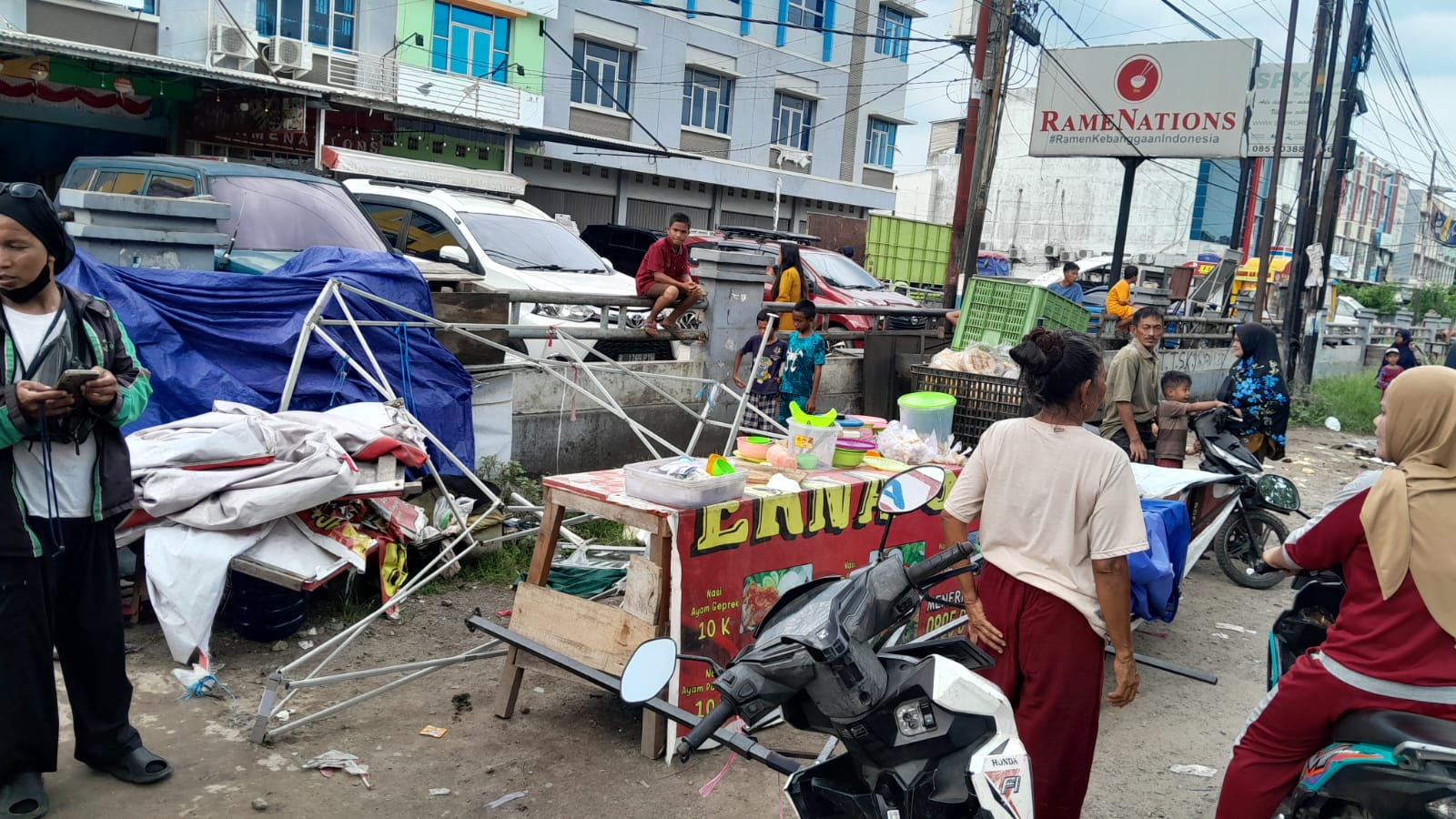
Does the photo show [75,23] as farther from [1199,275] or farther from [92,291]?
[1199,275]

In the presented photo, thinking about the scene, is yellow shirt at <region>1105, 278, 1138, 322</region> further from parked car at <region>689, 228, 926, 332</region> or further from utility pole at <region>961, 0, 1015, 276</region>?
utility pole at <region>961, 0, 1015, 276</region>

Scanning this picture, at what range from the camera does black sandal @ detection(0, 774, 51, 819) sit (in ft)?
10.7

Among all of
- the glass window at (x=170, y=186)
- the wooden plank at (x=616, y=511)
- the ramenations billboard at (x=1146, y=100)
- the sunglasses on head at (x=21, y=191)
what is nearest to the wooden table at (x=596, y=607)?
the wooden plank at (x=616, y=511)

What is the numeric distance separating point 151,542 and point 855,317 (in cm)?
979

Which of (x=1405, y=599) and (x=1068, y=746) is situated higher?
(x=1405, y=599)

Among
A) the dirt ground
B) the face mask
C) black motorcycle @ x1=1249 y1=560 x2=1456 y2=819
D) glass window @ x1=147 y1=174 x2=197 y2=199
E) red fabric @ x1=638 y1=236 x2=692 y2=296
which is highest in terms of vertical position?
glass window @ x1=147 y1=174 x2=197 y2=199

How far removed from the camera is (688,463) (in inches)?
164

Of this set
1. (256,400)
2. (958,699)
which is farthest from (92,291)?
(958,699)

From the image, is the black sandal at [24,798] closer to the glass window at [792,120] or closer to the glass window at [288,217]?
the glass window at [288,217]

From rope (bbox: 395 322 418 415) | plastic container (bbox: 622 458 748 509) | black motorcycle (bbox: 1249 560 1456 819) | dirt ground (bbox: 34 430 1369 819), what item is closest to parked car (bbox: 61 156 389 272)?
rope (bbox: 395 322 418 415)

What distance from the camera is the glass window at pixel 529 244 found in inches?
399

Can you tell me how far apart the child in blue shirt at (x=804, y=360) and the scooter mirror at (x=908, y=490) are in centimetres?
554

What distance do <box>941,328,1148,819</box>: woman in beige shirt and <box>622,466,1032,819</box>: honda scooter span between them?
644 millimetres

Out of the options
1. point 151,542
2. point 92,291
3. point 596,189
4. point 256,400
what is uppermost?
point 596,189
